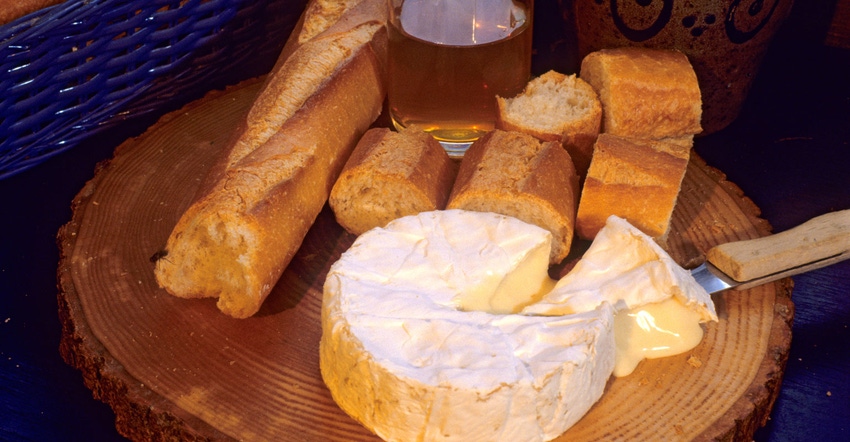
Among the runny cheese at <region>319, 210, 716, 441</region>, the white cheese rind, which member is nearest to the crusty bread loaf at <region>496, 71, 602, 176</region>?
the runny cheese at <region>319, 210, 716, 441</region>

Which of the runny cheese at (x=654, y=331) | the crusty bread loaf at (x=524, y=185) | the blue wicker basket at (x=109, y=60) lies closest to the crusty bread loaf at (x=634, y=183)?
the crusty bread loaf at (x=524, y=185)

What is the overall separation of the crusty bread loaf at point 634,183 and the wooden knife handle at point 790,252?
0.58ft

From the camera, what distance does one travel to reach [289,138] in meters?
2.05

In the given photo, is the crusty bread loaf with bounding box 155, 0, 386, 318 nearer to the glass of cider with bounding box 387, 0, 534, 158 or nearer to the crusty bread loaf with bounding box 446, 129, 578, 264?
the glass of cider with bounding box 387, 0, 534, 158

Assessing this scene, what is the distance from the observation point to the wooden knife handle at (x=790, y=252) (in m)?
1.86

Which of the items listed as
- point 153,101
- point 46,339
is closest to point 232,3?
point 153,101

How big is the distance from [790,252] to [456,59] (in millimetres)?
890

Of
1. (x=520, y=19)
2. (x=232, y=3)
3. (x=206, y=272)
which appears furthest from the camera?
(x=232, y=3)

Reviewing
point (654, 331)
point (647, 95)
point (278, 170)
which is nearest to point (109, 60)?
point (278, 170)

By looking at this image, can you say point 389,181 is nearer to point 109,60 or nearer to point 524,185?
point 524,185

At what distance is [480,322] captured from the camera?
63.5 inches

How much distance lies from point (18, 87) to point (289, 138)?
64cm

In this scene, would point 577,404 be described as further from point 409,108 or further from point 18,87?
point 18,87

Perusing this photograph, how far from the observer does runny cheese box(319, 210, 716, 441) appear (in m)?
1.51
